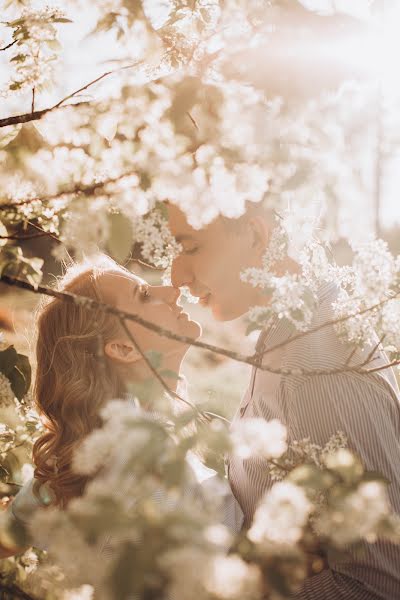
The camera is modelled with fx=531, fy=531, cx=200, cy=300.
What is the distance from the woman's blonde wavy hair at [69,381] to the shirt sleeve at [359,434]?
3.20 feet

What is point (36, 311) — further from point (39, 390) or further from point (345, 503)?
point (345, 503)

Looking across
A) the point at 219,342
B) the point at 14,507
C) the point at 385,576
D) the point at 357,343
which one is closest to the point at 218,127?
the point at 357,343

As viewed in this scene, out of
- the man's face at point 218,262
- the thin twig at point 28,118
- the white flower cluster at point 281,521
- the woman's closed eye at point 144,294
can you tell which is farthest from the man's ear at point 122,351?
the white flower cluster at point 281,521

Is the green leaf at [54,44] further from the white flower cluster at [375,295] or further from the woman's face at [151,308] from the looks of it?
the woman's face at [151,308]

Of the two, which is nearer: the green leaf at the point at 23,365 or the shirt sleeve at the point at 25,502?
the green leaf at the point at 23,365

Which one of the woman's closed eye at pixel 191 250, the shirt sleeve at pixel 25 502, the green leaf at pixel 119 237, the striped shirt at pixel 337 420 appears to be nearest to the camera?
the green leaf at pixel 119 237

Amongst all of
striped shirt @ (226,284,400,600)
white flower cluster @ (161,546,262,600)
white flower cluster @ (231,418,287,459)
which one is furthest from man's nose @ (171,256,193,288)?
white flower cluster @ (161,546,262,600)

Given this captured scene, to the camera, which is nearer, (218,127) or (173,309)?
(218,127)

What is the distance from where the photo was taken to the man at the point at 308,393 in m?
1.80

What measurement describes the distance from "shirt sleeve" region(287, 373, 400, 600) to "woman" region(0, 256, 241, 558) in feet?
2.48

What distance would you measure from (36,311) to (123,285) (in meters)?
0.68

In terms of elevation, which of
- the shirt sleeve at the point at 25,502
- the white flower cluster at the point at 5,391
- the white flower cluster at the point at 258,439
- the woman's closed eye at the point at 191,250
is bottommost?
the shirt sleeve at the point at 25,502

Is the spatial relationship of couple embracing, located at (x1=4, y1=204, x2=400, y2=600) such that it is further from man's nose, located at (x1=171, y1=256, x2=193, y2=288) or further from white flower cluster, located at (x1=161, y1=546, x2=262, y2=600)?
white flower cluster, located at (x1=161, y1=546, x2=262, y2=600)

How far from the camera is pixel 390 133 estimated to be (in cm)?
116
